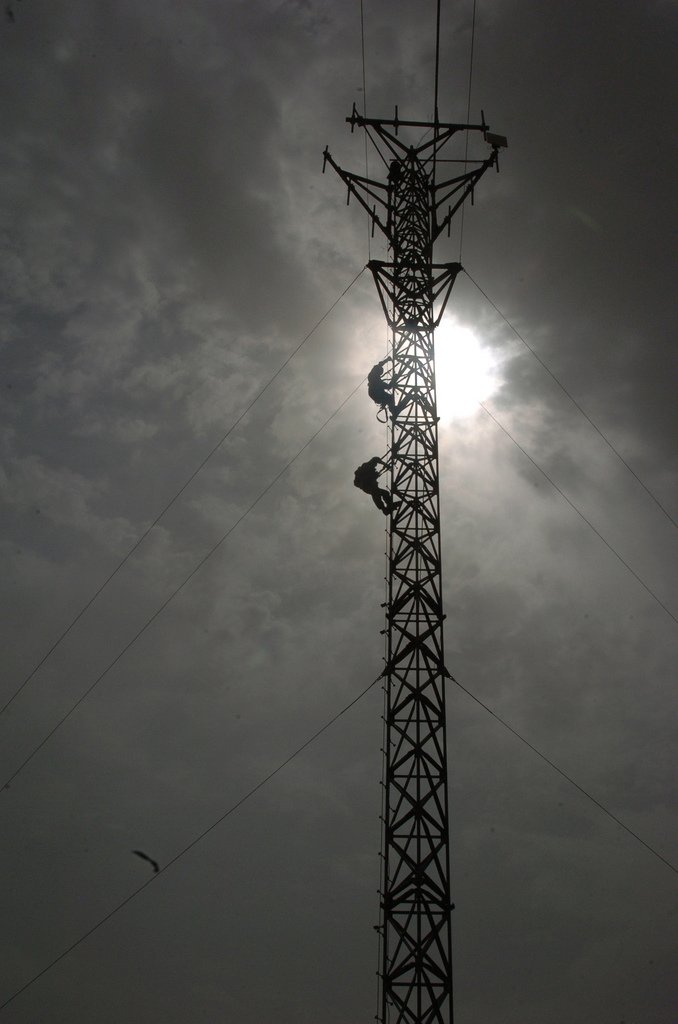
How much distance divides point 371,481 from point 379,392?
220cm

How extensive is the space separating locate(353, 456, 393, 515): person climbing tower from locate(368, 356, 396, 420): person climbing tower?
133cm

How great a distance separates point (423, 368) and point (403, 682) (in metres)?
7.61

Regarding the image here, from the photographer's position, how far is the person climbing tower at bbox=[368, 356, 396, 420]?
1872 cm

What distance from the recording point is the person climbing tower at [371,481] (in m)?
18.3

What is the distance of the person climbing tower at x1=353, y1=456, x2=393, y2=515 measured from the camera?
1830 centimetres

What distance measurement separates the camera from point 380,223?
1984 cm

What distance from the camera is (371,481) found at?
60.4 feet

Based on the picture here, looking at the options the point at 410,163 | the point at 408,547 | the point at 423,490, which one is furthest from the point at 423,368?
the point at 410,163

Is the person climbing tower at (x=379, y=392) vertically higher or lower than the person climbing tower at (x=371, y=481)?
higher

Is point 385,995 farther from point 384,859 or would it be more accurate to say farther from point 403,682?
point 403,682

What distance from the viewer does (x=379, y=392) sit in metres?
18.7

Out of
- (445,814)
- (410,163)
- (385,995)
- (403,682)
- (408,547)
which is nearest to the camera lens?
(385,995)

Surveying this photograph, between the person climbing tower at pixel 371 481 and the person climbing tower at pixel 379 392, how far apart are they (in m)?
1.33

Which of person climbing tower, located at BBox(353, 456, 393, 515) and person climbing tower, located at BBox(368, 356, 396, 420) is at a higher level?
person climbing tower, located at BBox(368, 356, 396, 420)
